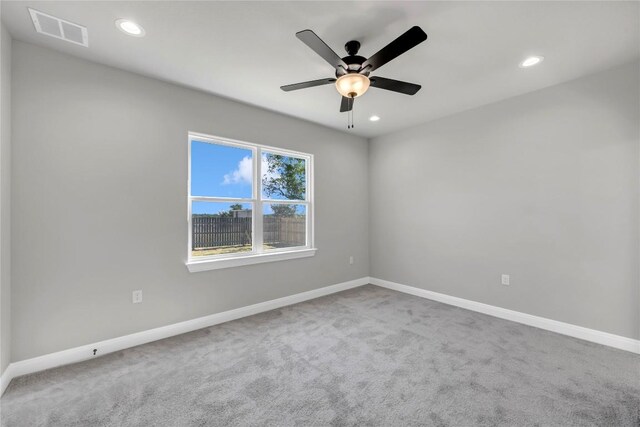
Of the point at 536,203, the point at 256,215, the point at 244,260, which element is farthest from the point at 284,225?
the point at 536,203

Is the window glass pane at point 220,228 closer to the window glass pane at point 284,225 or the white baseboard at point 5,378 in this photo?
the window glass pane at point 284,225

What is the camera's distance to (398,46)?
1.78 m

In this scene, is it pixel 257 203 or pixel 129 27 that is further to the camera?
pixel 257 203

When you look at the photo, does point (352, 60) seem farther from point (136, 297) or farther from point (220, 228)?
point (136, 297)

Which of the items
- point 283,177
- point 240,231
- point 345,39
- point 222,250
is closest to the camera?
point 345,39

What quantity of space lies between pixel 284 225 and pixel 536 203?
313cm

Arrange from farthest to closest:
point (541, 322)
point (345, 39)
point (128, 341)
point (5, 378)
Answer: point (541, 322)
point (128, 341)
point (345, 39)
point (5, 378)

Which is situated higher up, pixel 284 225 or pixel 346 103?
pixel 346 103

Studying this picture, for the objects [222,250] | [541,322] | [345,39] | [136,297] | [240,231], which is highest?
[345,39]

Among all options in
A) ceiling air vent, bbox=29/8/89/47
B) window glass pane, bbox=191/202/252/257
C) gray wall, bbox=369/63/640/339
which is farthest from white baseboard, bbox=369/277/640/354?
ceiling air vent, bbox=29/8/89/47

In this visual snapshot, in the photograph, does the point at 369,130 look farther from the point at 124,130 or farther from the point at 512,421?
the point at 512,421

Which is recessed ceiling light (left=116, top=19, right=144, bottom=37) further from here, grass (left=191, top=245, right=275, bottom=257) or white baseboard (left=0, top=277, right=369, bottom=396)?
white baseboard (left=0, top=277, right=369, bottom=396)

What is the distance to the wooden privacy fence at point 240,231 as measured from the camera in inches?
127

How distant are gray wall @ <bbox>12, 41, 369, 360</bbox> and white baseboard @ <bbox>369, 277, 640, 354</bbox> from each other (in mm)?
2625
